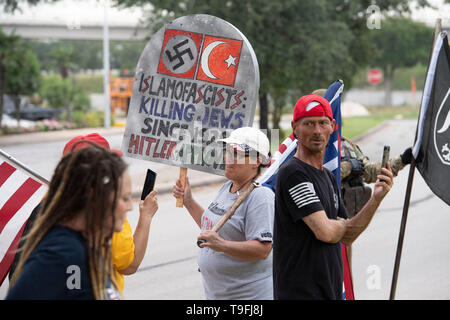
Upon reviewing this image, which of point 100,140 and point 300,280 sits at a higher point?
point 100,140

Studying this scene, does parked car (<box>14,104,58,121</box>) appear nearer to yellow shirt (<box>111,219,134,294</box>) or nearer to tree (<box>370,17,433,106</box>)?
tree (<box>370,17,433,106</box>)

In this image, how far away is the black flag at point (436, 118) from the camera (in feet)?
13.0

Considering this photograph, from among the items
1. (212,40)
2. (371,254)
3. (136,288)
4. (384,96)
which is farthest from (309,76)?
(384,96)

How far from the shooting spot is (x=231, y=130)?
147 inches

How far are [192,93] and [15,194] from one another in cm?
120

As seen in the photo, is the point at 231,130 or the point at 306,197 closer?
the point at 306,197

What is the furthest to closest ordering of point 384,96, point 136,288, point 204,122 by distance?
1. point 384,96
2. point 136,288
3. point 204,122

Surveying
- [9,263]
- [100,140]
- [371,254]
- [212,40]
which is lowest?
[371,254]

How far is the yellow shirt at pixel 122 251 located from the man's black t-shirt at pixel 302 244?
0.70 m

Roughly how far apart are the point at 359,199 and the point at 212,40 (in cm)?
214

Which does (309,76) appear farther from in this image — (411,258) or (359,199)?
(359,199)

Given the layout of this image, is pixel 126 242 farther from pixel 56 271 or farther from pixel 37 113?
pixel 37 113

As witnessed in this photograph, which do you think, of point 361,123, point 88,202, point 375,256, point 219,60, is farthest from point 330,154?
point 361,123

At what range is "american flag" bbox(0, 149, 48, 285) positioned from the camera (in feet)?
12.3
